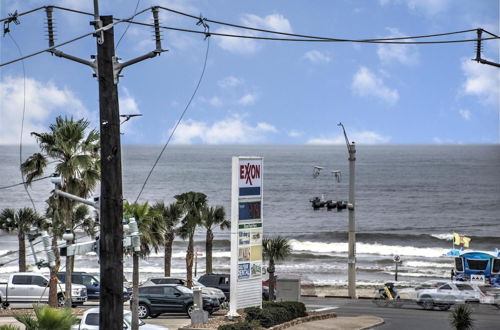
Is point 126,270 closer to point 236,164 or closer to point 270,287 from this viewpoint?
point 270,287

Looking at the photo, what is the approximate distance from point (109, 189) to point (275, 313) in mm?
17840

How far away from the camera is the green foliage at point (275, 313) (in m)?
32.8

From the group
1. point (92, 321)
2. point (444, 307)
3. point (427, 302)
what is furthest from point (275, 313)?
point (444, 307)

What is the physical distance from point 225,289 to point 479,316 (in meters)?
12.3

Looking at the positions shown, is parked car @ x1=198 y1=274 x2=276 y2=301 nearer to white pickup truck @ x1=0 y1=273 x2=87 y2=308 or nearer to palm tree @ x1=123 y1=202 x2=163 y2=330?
white pickup truck @ x1=0 y1=273 x2=87 y2=308

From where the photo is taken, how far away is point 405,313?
140 feet

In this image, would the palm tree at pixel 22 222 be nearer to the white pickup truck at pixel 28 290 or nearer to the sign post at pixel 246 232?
the white pickup truck at pixel 28 290

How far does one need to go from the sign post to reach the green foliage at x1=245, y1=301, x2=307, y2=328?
649 mm

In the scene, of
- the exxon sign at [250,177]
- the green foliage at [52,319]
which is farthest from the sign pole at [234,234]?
the green foliage at [52,319]

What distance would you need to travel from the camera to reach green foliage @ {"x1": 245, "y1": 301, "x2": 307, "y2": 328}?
108ft

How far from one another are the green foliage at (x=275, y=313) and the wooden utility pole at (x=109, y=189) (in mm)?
16128

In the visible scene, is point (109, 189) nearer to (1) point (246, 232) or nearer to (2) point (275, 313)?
(2) point (275, 313)

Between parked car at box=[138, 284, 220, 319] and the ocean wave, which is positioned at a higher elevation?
parked car at box=[138, 284, 220, 319]

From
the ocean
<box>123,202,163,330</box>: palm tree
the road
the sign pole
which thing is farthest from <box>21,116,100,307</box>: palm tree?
the ocean
